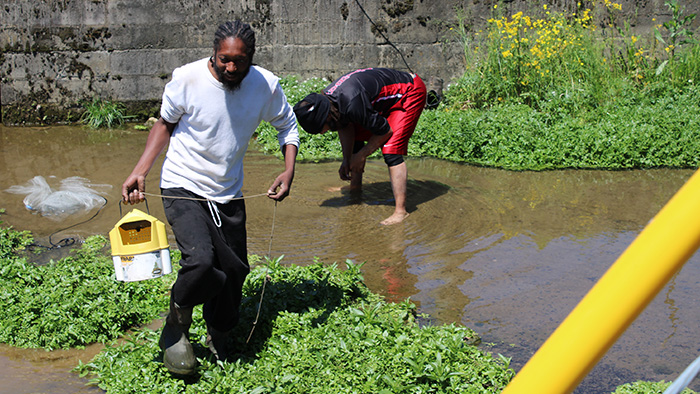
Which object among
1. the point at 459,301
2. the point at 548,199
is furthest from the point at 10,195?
the point at 548,199

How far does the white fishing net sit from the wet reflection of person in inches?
98.0

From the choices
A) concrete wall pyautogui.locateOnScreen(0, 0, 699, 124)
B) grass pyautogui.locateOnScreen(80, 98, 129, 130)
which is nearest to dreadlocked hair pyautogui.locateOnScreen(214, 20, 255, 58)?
concrete wall pyautogui.locateOnScreen(0, 0, 699, 124)

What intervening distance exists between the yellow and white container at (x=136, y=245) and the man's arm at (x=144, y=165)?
193 millimetres

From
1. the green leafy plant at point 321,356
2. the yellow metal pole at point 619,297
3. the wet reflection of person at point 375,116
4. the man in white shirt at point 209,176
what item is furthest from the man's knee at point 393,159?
the yellow metal pole at point 619,297

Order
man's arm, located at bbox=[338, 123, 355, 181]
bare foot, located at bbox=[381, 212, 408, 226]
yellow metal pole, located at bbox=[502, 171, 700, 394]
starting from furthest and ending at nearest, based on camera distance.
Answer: man's arm, located at bbox=[338, 123, 355, 181] < bare foot, located at bbox=[381, 212, 408, 226] < yellow metal pole, located at bbox=[502, 171, 700, 394]

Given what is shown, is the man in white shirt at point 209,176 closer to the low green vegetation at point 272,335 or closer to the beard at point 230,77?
the beard at point 230,77

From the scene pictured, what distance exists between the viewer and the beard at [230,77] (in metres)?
3.42

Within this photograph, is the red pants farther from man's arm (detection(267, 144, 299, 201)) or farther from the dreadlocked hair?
the dreadlocked hair

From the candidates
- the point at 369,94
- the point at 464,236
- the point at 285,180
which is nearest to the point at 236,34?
the point at 285,180

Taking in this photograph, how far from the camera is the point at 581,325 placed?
1.03m

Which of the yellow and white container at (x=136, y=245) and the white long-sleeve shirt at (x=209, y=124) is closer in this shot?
the yellow and white container at (x=136, y=245)

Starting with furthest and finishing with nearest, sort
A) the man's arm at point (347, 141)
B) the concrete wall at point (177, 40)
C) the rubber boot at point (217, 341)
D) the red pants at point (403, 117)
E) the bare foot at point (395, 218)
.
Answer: the concrete wall at point (177, 40)
the man's arm at point (347, 141)
the red pants at point (403, 117)
the bare foot at point (395, 218)
the rubber boot at point (217, 341)

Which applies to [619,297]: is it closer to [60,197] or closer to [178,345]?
[178,345]

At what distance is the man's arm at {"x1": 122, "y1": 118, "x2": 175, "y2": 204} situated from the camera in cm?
350
